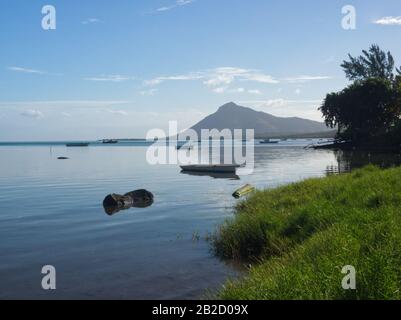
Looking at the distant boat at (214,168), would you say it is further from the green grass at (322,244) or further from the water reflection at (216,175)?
the green grass at (322,244)

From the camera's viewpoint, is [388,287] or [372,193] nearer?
[388,287]

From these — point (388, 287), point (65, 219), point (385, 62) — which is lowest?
point (65, 219)

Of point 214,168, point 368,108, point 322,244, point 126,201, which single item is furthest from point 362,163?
point 322,244

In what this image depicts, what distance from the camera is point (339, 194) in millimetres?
20672

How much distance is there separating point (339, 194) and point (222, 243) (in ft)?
21.1

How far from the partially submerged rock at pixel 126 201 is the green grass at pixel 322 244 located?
11882mm

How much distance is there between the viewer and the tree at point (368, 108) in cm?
9681

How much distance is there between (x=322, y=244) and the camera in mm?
12195

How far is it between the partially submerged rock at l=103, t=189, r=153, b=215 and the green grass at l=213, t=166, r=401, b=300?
11.9 m

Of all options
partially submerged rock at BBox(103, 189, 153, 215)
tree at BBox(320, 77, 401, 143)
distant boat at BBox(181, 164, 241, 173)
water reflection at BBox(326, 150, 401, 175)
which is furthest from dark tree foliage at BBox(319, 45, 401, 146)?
partially submerged rock at BBox(103, 189, 153, 215)

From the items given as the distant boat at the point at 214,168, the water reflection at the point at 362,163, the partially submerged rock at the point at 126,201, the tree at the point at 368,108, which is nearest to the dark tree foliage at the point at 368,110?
the tree at the point at 368,108

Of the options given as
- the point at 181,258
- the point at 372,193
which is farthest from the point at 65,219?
the point at 372,193
